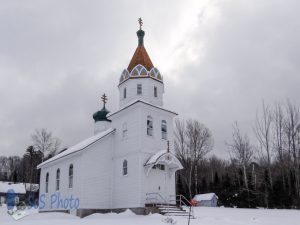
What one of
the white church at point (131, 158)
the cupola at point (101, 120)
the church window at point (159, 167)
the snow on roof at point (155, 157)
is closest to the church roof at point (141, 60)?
the white church at point (131, 158)

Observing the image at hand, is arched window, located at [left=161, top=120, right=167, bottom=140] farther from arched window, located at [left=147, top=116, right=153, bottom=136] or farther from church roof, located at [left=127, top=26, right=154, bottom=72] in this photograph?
church roof, located at [left=127, top=26, right=154, bottom=72]

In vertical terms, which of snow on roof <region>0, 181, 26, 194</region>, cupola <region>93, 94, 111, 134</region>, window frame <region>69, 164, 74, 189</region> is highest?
cupola <region>93, 94, 111, 134</region>

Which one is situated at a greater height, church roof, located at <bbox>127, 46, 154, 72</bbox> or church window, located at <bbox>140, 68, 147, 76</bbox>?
church roof, located at <bbox>127, 46, 154, 72</bbox>

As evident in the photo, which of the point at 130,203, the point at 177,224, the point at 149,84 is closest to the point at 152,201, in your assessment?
the point at 130,203

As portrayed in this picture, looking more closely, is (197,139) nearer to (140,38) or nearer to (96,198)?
(140,38)

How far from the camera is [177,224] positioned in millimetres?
15305

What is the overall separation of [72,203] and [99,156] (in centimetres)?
381

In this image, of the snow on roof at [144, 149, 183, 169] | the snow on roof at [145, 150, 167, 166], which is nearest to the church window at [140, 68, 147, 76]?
the snow on roof at [144, 149, 183, 169]

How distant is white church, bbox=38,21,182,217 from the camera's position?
22.2 m

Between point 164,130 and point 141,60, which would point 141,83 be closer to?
point 141,60

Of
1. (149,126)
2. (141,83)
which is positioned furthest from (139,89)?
(149,126)

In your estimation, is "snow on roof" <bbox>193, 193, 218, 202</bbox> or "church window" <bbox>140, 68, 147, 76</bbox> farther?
"snow on roof" <bbox>193, 193, 218, 202</bbox>

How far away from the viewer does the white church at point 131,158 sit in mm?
22164

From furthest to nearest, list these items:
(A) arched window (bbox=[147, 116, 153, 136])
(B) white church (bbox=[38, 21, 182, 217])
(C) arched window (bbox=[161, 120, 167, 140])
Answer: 1. (C) arched window (bbox=[161, 120, 167, 140])
2. (A) arched window (bbox=[147, 116, 153, 136])
3. (B) white church (bbox=[38, 21, 182, 217])
